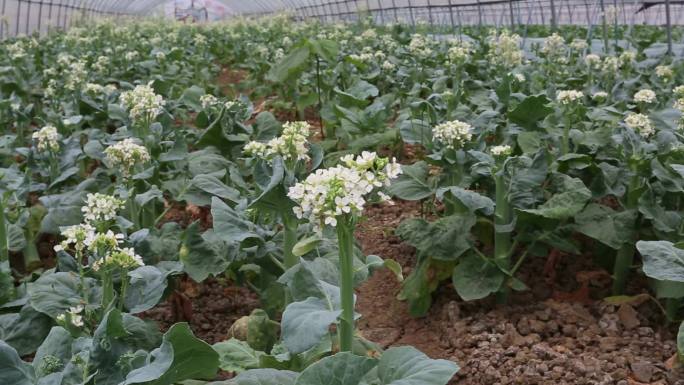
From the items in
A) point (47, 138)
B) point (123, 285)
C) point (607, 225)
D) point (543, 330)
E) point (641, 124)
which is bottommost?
point (543, 330)

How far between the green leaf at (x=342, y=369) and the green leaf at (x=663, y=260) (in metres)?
1.40

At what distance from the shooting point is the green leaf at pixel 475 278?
357 cm

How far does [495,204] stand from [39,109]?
5356 mm

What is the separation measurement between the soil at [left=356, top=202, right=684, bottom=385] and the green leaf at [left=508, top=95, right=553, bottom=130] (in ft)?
2.89

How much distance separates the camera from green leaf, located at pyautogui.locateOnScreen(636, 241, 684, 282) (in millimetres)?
2795

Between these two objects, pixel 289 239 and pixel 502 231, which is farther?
pixel 502 231

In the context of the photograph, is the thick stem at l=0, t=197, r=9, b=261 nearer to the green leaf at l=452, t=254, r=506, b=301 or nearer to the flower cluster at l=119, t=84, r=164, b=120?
the flower cluster at l=119, t=84, r=164, b=120

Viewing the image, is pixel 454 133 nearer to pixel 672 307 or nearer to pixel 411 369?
pixel 672 307

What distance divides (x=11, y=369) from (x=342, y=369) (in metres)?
0.82

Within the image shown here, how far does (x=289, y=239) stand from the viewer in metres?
3.12

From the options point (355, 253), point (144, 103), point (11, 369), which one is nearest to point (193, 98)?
point (144, 103)

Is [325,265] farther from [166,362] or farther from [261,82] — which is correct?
[261,82]

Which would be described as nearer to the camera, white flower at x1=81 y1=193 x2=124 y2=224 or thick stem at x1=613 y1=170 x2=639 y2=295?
white flower at x1=81 y1=193 x2=124 y2=224

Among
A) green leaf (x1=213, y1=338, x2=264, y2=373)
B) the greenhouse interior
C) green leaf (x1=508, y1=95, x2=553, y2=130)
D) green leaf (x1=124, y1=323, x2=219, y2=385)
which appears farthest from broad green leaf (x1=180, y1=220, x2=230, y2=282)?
green leaf (x1=508, y1=95, x2=553, y2=130)
